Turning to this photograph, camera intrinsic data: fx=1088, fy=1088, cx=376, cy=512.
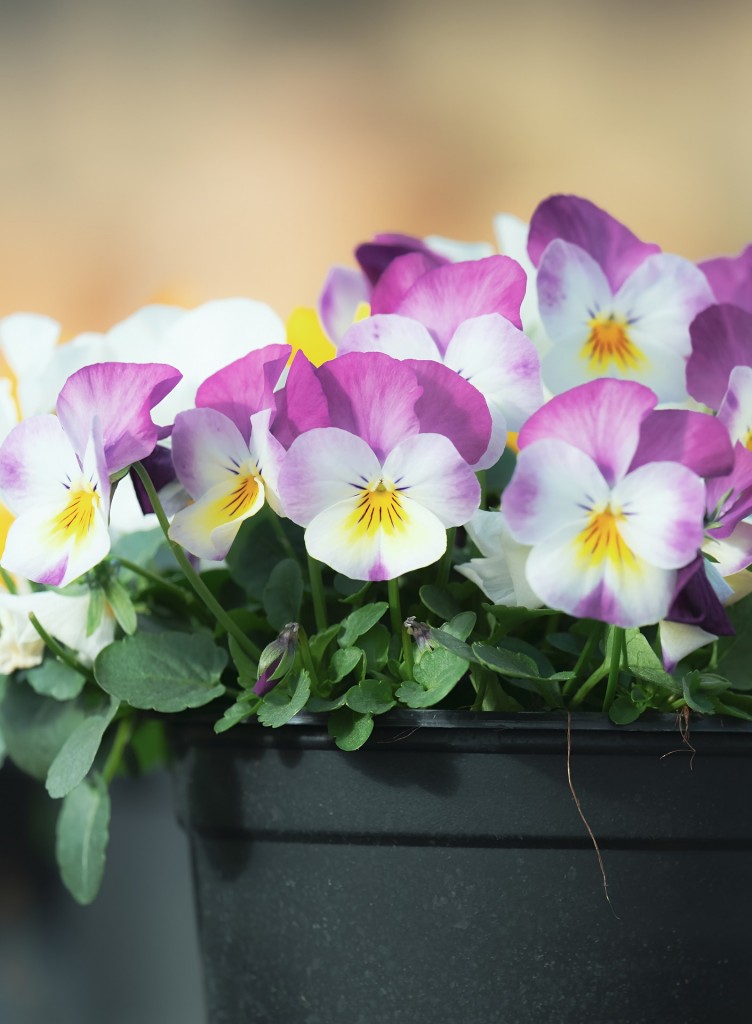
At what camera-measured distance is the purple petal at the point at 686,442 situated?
40cm

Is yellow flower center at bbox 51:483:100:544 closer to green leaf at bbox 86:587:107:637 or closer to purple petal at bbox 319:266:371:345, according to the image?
green leaf at bbox 86:587:107:637

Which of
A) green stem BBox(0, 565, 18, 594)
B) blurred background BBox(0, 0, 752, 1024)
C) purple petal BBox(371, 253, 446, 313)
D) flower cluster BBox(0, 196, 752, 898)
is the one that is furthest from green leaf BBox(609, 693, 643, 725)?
blurred background BBox(0, 0, 752, 1024)

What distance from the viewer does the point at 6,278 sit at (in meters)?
2.54

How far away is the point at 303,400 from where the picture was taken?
451 mm

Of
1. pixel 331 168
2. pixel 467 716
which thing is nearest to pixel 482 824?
pixel 467 716

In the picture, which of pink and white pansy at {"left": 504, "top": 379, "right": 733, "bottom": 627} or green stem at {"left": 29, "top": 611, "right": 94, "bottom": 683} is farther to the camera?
green stem at {"left": 29, "top": 611, "right": 94, "bottom": 683}

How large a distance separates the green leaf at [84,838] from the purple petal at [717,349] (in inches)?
13.9

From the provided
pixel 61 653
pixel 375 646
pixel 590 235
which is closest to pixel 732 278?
pixel 590 235

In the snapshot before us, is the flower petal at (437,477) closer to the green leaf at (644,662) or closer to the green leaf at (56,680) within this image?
the green leaf at (644,662)

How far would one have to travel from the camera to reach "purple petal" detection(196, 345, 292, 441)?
464mm

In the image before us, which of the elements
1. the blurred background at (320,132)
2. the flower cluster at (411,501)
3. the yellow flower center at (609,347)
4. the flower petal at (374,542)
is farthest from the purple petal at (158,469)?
the blurred background at (320,132)

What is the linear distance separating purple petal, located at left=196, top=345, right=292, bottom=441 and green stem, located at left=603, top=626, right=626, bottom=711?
0.17 meters

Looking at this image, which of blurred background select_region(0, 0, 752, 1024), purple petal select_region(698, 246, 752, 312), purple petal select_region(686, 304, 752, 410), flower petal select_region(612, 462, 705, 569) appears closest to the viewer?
flower petal select_region(612, 462, 705, 569)

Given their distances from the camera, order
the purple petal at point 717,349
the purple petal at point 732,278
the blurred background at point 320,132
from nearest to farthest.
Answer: the purple petal at point 717,349 < the purple petal at point 732,278 < the blurred background at point 320,132
